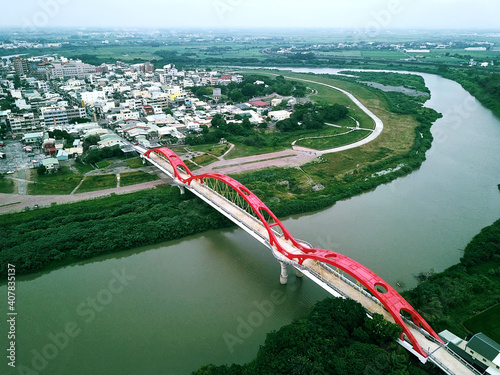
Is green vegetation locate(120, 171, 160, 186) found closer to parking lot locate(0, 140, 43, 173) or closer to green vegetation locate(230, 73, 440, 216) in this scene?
green vegetation locate(230, 73, 440, 216)

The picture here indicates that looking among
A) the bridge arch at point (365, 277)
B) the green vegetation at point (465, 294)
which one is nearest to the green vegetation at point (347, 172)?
the bridge arch at point (365, 277)

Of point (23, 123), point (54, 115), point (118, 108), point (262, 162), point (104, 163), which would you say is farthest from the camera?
point (118, 108)

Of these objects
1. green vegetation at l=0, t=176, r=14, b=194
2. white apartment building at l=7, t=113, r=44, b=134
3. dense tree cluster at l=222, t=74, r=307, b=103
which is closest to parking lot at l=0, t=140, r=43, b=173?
green vegetation at l=0, t=176, r=14, b=194

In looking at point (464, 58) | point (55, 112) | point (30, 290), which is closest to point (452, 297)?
point (30, 290)

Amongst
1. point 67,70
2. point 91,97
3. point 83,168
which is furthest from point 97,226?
point 67,70

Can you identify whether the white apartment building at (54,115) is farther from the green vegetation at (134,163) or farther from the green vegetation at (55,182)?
the green vegetation at (134,163)

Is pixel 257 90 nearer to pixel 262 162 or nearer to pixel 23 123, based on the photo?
pixel 262 162
